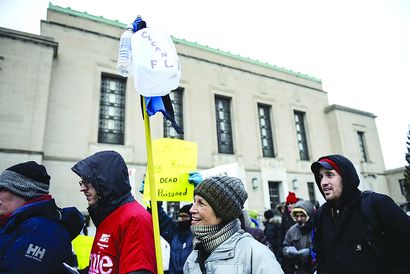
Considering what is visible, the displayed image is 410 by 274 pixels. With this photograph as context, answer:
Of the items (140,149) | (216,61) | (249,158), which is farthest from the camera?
(216,61)

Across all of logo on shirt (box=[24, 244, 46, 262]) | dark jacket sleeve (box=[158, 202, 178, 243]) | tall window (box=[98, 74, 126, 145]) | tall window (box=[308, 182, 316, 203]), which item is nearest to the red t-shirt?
logo on shirt (box=[24, 244, 46, 262])

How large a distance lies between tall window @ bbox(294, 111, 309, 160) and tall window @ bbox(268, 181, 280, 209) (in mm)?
3029

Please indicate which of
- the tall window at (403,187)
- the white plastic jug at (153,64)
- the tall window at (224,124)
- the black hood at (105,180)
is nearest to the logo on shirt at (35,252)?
the black hood at (105,180)

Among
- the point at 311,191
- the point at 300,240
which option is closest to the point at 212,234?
the point at 300,240

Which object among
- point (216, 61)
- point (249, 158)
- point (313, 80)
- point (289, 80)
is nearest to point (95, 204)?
point (249, 158)

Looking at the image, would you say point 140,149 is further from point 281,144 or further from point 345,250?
point 345,250

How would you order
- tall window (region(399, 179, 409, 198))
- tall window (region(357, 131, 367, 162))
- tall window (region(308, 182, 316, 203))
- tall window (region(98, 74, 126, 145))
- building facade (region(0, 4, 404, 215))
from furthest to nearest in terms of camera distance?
tall window (region(399, 179, 409, 198))
tall window (region(357, 131, 367, 162))
tall window (region(308, 182, 316, 203))
tall window (region(98, 74, 126, 145))
building facade (region(0, 4, 404, 215))

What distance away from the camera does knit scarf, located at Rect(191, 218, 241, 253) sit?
5.53 ft

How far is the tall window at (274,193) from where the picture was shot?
608 inches

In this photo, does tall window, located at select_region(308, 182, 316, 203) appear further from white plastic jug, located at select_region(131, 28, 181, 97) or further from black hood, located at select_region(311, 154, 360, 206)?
white plastic jug, located at select_region(131, 28, 181, 97)

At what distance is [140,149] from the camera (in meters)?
12.2

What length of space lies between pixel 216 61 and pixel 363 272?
50.4 feet

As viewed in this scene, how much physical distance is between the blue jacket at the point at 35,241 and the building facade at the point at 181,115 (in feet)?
30.7

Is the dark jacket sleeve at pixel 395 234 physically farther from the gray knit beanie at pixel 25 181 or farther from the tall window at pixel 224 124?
the tall window at pixel 224 124
